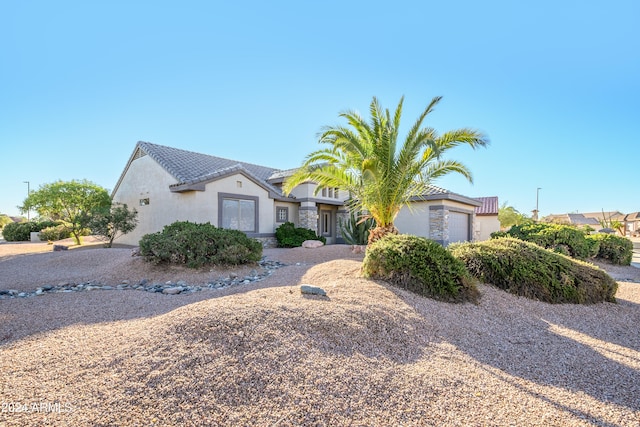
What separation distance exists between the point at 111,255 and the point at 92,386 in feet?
30.3

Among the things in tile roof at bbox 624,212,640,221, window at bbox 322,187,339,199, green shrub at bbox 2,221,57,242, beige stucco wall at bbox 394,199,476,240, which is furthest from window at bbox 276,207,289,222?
tile roof at bbox 624,212,640,221

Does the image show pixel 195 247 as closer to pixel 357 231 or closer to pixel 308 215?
pixel 357 231

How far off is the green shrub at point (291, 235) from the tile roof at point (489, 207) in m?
16.6

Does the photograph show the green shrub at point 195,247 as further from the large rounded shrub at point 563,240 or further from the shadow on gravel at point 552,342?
the large rounded shrub at point 563,240

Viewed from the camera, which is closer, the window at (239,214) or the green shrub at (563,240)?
the green shrub at (563,240)

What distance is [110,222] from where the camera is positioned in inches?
569

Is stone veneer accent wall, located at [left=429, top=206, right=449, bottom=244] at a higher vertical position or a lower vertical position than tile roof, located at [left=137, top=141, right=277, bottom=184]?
lower

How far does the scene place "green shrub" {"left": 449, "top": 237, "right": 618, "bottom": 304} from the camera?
19.6 ft

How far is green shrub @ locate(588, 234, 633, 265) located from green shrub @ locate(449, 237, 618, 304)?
8.33 m

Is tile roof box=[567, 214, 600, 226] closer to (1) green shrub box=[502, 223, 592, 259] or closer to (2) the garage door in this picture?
(2) the garage door

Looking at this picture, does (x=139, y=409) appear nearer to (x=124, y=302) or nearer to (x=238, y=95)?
(x=124, y=302)

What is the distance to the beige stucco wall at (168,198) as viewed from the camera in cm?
1356

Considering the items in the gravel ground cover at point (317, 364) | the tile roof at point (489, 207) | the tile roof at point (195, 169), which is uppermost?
the tile roof at point (195, 169)

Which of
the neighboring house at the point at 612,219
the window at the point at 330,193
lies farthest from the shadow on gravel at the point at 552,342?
the neighboring house at the point at 612,219
